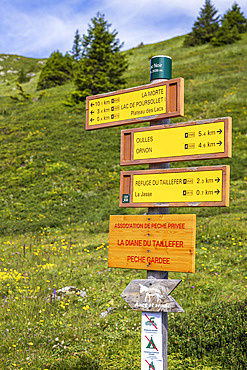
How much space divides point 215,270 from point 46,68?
44.2 meters

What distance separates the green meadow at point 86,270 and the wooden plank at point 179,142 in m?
2.70

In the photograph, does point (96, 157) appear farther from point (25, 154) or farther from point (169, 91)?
point (169, 91)

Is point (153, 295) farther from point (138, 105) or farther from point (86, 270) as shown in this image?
point (86, 270)

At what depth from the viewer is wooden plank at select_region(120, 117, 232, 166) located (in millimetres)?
3855

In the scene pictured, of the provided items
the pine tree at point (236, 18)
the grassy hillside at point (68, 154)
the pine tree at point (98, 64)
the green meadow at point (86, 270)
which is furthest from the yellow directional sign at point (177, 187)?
the pine tree at point (236, 18)

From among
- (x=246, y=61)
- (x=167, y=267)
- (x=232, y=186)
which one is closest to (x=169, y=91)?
(x=167, y=267)

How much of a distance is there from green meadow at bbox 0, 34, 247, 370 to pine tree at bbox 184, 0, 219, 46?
36.3 m

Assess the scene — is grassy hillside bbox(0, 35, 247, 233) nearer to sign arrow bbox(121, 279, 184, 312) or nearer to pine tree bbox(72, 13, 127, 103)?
pine tree bbox(72, 13, 127, 103)

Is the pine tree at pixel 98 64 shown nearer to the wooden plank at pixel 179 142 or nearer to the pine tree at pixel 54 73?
the pine tree at pixel 54 73

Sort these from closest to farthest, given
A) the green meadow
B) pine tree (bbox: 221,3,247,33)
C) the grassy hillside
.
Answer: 1. the green meadow
2. the grassy hillside
3. pine tree (bbox: 221,3,247,33)

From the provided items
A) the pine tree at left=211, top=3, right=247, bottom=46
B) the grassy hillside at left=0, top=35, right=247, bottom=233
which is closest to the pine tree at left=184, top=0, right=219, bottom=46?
the pine tree at left=211, top=3, right=247, bottom=46

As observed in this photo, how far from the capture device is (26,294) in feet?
21.9

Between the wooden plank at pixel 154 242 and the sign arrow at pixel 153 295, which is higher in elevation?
the wooden plank at pixel 154 242

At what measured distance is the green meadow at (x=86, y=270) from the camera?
4.98 m
